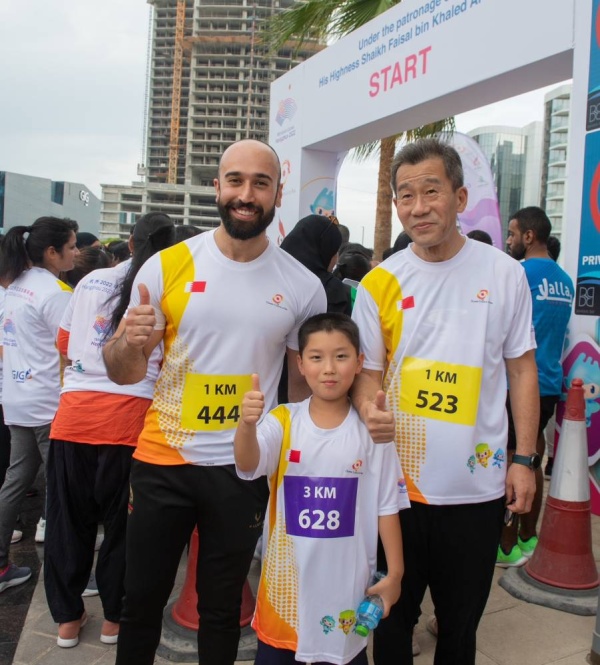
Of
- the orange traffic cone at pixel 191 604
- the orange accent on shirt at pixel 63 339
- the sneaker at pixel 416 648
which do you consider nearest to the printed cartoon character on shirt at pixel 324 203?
the orange accent on shirt at pixel 63 339

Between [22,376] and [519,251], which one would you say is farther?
[519,251]

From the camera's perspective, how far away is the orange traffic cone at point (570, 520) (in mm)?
3295

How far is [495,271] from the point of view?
2021mm

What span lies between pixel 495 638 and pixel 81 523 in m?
1.97

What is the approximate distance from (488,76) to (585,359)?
2543 mm

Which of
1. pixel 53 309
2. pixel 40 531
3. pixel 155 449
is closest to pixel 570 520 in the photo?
pixel 155 449

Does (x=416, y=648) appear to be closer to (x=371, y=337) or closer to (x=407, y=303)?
(x=371, y=337)

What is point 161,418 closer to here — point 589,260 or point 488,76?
point 589,260

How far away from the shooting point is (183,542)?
A: 2152mm

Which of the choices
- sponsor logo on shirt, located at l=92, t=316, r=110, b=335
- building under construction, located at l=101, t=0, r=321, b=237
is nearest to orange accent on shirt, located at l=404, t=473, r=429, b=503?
sponsor logo on shirt, located at l=92, t=316, r=110, b=335

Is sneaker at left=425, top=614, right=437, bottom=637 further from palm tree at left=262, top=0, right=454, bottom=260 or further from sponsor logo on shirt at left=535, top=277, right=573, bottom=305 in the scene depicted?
palm tree at left=262, top=0, right=454, bottom=260

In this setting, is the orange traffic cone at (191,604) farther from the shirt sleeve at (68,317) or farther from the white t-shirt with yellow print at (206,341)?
the shirt sleeve at (68,317)

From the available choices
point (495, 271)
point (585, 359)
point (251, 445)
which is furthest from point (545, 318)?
point (251, 445)

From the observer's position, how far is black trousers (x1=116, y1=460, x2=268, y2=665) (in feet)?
6.86
